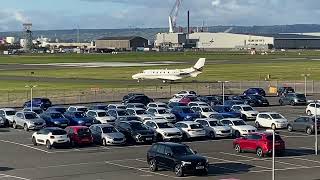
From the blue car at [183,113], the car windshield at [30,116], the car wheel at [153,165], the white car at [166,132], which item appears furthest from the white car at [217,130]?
the car windshield at [30,116]

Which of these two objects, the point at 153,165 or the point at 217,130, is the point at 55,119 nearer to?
the point at 217,130

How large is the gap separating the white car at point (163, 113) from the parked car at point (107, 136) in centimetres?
1173

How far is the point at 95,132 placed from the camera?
148 feet

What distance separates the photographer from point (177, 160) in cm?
3206

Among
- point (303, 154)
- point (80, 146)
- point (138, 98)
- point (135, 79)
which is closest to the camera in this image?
point (303, 154)

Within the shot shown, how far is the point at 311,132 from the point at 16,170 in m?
24.9

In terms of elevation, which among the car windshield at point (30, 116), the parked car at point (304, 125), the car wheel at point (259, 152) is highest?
the car windshield at point (30, 116)

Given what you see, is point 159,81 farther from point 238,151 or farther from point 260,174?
point 260,174

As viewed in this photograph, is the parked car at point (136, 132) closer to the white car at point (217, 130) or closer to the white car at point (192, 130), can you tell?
the white car at point (192, 130)

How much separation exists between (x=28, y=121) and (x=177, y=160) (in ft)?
79.6

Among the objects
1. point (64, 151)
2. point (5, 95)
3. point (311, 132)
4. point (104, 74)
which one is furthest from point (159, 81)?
point (64, 151)

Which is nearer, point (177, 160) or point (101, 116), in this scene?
point (177, 160)

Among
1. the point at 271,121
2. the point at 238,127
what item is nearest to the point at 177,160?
the point at 238,127

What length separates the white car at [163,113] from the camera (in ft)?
185
